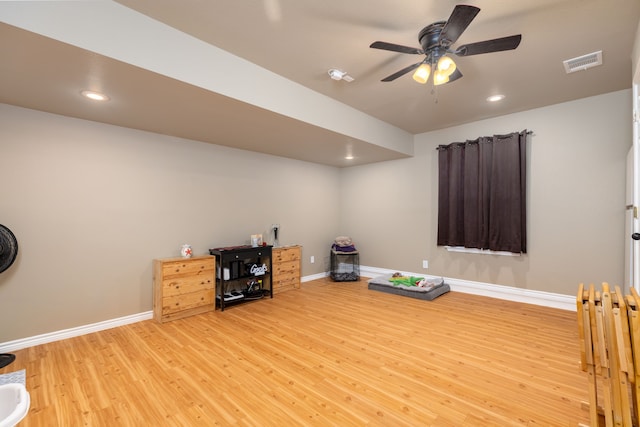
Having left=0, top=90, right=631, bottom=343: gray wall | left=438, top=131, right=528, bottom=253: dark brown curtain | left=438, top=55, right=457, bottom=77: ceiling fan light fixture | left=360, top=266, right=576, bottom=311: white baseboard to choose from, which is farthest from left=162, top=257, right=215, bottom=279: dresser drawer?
left=438, top=131, right=528, bottom=253: dark brown curtain

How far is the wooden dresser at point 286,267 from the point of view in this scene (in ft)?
15.5

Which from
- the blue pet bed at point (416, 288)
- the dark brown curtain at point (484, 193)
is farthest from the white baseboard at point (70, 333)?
the dark brown curtain at point (484, 193)

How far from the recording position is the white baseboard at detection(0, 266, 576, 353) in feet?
9.37

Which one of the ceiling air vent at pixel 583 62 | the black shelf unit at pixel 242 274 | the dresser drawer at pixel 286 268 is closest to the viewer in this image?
the ceiling air vent at pixel 583 62

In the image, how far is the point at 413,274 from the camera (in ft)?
16.9

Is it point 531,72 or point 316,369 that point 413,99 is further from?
point 316,369

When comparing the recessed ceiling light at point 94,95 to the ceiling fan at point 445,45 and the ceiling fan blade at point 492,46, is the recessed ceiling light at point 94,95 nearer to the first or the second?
the ceiling fan at point 445,45

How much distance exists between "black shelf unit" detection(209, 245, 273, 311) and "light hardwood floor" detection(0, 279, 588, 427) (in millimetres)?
433

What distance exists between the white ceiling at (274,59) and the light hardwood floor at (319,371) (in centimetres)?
230

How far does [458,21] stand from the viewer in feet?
5.78

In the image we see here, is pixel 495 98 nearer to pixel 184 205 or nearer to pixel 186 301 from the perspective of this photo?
pixel 184 205

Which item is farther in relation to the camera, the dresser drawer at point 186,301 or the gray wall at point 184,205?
the dresser drawer at point 186,301

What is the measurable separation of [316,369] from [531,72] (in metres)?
3.46

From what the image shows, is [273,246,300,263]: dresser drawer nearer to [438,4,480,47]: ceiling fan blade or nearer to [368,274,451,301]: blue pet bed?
[368,274,451,301]: blue pet bed
